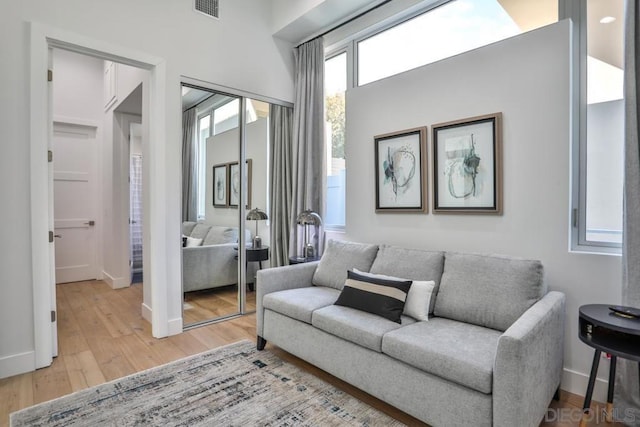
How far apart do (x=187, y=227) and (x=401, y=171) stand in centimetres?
211

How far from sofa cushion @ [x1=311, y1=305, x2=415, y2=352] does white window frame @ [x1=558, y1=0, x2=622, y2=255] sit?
122 cm

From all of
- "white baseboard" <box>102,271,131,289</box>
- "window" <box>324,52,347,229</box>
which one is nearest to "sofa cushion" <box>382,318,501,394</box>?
"window" <box>324,52,347,229</box>

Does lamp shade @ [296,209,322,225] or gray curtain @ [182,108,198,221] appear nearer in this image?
gray curtain @ [182,108,198,221]

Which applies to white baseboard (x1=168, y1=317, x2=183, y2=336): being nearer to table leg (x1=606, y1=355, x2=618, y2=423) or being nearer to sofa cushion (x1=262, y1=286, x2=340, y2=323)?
sofa cushion (x1=262, y1=286, x2=340, y2=323)

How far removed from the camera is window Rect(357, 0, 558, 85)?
2479mm

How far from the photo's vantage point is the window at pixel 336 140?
3.72 metres

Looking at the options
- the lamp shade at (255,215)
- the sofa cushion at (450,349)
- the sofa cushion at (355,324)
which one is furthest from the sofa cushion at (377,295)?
the lamp shade at (255,215)

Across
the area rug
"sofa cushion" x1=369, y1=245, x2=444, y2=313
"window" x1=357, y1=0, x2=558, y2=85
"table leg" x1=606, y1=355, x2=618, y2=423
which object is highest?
"window" x1=357, y1=0, x2=558, y2=85

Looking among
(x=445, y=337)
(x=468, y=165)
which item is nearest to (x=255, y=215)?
(x=468, y=165)

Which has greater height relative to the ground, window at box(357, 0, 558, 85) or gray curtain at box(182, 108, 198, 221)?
window at box(357, 0, 558, 85)

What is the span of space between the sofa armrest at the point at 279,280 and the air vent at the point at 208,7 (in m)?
2.58

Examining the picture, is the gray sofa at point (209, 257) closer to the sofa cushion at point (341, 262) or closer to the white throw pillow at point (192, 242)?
the white throw pillow at point (192, 242)

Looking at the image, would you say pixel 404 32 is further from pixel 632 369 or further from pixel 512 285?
pixel 632 369

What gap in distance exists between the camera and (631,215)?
1.86 metres
